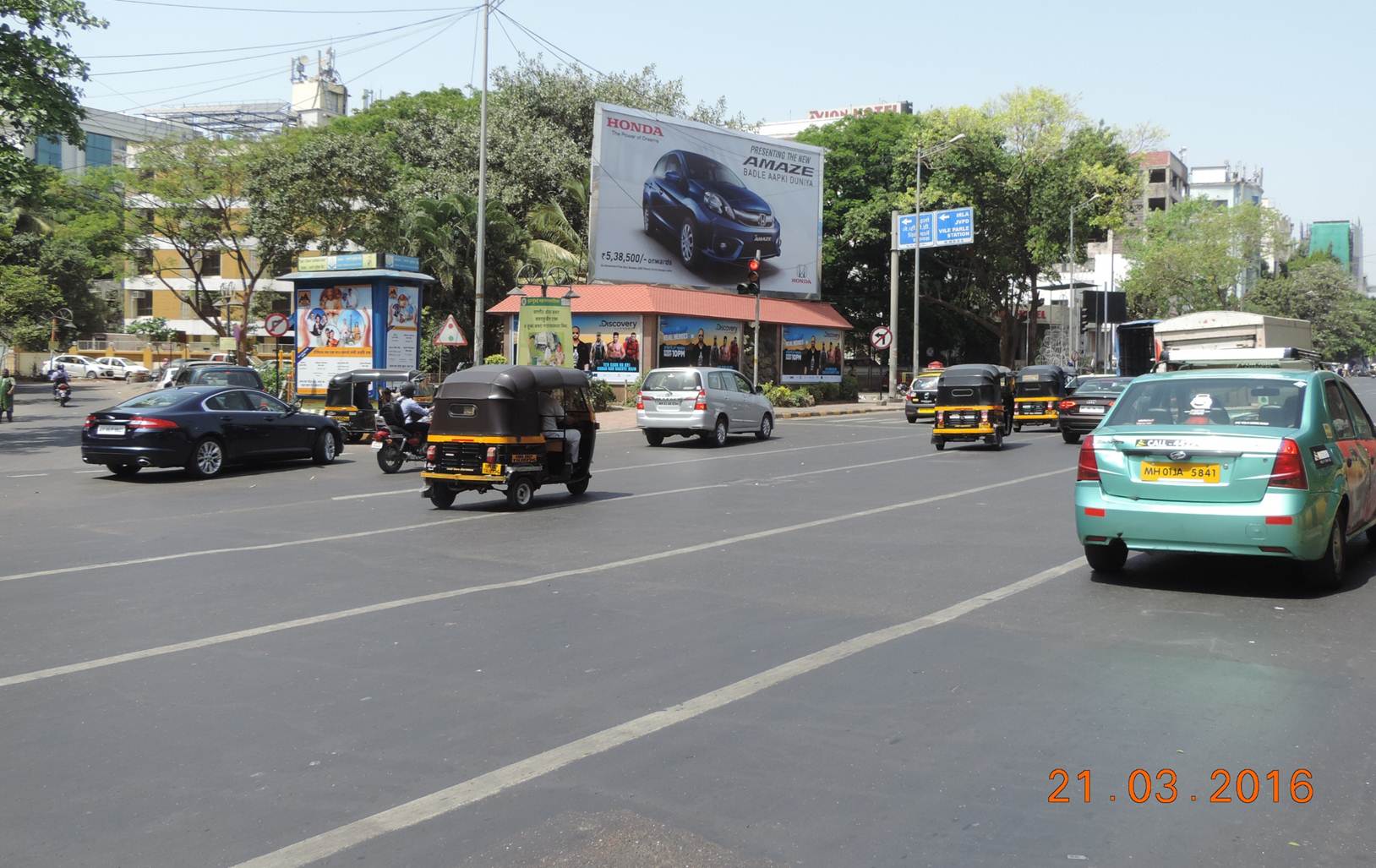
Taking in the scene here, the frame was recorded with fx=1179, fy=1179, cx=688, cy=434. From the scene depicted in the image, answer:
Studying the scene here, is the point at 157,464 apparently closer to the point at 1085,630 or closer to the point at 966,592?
the point at 966,592

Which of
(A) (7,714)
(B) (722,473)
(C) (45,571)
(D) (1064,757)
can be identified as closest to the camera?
(D) (1064,757)

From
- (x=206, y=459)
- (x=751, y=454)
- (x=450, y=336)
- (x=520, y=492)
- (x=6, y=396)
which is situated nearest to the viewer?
(x=520, y=492)

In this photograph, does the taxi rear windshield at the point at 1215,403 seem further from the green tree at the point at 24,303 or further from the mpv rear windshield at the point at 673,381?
the green tree at the point at 24,303

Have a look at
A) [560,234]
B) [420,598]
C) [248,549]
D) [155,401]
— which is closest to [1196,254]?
[560,234]

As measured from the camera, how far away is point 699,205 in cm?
4428

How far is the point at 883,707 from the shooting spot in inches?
227

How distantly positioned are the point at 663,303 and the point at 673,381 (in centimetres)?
1594

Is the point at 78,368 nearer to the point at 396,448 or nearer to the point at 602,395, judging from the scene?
the point at 602,395

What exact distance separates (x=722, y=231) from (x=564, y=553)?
117 ft

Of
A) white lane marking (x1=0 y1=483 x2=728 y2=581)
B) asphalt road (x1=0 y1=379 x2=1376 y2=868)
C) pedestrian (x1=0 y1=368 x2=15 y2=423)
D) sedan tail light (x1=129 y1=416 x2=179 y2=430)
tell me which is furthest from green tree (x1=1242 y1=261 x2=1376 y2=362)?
asphalt road (x1=0 y1=379 x2=1376 y2=868)

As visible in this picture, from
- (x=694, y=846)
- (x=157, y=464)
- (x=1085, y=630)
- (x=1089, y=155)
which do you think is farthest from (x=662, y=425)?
(x=1089, y=155)

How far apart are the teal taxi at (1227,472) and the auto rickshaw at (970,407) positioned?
14463 millimetres

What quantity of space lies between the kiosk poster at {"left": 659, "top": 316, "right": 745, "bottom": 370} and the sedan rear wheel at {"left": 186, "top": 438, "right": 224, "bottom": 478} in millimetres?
22543

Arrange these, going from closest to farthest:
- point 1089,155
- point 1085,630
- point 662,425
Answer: point 1085,630
point 662,425
point 1089,155
